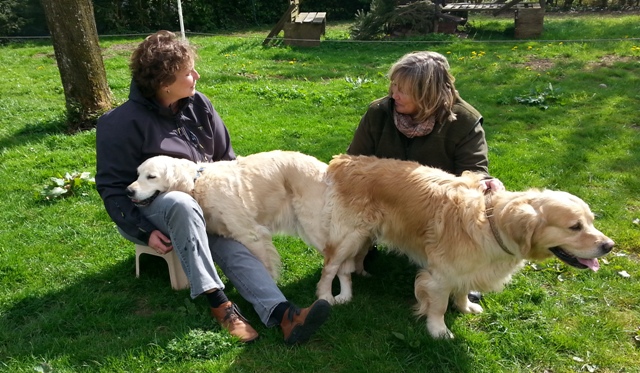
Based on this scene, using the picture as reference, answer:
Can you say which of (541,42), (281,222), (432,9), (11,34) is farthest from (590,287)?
(11,34)

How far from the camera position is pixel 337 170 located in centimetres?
356

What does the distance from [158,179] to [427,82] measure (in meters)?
1.86

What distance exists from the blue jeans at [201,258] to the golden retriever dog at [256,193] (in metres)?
0.13

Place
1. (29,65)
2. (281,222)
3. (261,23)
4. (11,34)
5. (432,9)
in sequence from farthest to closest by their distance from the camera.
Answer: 1. (261,23)
2. (11,34)
3. (432,9)
4. (29,65)
5. (281,222)

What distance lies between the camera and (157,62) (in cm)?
338

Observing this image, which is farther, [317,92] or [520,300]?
[317,92]

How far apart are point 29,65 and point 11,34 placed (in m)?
5.74

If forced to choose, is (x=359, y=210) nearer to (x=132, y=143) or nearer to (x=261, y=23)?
(x=132, y=143)

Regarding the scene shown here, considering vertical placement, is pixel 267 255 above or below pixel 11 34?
below

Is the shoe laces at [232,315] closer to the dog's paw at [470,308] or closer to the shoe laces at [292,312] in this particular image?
the shoe laces at [292,312]

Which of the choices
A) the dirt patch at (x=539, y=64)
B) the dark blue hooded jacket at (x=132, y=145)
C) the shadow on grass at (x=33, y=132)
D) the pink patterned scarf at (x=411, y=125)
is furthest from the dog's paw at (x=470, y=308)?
the dirt patch at (x=539, y=64)

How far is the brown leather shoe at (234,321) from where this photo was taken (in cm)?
313

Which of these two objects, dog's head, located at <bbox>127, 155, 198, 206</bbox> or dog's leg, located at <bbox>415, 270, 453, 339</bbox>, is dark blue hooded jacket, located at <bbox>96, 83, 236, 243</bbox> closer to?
dog's head, located at <bbox>127, 155, 198, 206</bbox>

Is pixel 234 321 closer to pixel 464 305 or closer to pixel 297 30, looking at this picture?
pixel 464 305
